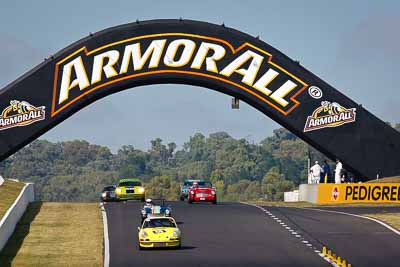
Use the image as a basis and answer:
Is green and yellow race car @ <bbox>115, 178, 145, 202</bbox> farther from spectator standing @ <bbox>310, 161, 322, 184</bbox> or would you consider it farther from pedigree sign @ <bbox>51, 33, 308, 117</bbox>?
spectator standing @ <bbox>310, 161, 322, 184</bbox>

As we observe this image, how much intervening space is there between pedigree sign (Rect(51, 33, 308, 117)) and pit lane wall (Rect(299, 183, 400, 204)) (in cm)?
573

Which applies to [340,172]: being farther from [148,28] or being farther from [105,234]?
[105,234]

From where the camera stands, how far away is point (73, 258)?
116ft

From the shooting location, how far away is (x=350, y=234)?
41.6 metres

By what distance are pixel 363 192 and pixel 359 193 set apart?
0.85ft

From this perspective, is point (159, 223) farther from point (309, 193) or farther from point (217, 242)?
point (309, 193)

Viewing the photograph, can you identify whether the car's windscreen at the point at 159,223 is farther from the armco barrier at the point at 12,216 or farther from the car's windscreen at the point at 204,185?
the car's windscreen at the point at 204,185

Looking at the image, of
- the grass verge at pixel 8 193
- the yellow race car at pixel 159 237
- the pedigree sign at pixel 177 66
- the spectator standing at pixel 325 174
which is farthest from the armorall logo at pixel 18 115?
the yellow race car at pixel 159 237

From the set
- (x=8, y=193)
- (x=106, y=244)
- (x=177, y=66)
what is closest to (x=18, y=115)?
(x=8, y=193)

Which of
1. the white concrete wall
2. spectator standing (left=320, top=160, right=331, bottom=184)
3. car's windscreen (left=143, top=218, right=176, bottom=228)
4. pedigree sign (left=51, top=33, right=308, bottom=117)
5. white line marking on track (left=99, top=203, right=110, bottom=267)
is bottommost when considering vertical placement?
white line marking on track (left=99, top=203, right=110, bottom=267)

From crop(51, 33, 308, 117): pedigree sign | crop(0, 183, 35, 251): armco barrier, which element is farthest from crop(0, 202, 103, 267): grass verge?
crop(51, 33, 308, 117): pedigree sign

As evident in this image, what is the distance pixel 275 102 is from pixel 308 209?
877cm

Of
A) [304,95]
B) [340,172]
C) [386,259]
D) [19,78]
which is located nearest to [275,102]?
[304,95]

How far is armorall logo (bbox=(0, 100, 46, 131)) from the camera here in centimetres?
5941
